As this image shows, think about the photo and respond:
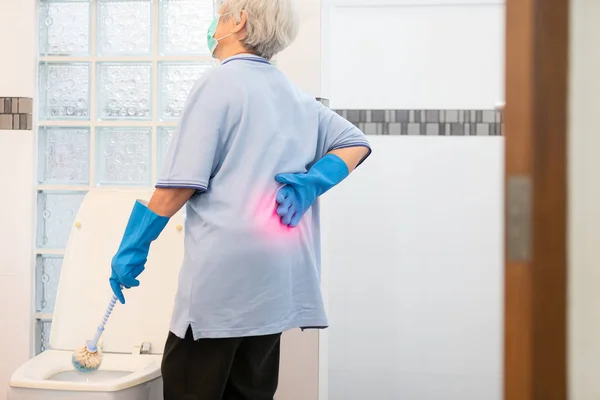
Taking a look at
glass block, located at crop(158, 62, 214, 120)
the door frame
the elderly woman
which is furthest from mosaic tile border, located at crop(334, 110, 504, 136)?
the door frame

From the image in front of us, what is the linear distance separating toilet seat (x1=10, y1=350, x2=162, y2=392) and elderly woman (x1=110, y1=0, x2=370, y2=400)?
0.76 feet

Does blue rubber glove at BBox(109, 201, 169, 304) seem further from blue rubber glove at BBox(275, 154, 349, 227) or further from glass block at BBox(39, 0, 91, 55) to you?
glass block at BBox(39, 0, 91, 55)

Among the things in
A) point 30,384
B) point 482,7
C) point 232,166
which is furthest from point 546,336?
point 482,7

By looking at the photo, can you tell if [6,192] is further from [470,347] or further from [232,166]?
[470,347]

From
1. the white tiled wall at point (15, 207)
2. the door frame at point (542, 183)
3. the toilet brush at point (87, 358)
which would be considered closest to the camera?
the door frame at point (542, 183)

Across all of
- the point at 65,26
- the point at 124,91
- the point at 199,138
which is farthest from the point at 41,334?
the point at 199,138

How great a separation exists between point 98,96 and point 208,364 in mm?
1195

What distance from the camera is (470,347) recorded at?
7.43 ft

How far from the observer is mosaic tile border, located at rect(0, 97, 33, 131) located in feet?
7.11

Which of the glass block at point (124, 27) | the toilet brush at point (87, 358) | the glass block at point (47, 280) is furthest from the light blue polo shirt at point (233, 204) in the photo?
the glass block at point (47, 280)

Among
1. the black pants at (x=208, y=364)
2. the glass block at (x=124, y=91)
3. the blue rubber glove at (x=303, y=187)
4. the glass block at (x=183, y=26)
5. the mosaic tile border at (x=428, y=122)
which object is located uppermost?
the glass block at (x=183, y=26)

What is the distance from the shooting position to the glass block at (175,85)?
7.40 feet

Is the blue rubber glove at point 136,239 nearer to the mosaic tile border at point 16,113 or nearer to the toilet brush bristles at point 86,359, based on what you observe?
the toilet brush bristles at point 86,359

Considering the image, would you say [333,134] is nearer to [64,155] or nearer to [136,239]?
[136,239]
